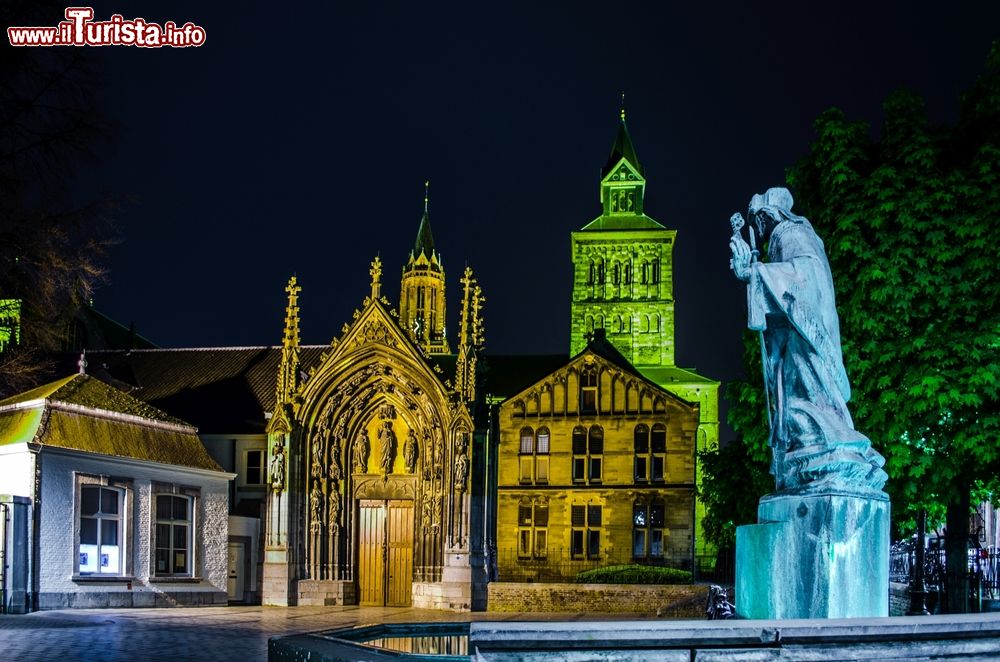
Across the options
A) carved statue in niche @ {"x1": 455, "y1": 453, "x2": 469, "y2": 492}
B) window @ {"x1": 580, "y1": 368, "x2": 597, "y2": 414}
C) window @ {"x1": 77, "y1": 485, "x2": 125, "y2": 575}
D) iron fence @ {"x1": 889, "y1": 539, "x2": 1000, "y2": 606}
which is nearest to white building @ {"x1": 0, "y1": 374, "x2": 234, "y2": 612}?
window @ {"x1": 77, "y1": 485, "x2": 125, "y2": 575}

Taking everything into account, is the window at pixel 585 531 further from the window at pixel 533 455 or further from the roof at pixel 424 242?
the roof at pixel 424 242

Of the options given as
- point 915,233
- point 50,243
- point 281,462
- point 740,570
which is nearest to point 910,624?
point 740,570

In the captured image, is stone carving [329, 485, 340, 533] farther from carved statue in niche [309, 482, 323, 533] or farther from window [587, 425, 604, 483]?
window [587, 425, 604, 483]

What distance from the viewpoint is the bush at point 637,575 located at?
125 ft

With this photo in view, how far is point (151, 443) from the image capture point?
34.2 meters

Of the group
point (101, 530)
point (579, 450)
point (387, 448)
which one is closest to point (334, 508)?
point (387, 448)

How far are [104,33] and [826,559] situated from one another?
19.3 m

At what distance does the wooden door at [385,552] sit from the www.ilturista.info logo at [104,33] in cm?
1960

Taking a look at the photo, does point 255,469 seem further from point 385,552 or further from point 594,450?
point 594,450

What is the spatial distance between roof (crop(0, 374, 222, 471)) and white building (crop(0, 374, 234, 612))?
0.13 feet

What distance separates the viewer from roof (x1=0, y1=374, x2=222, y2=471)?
97.9ft

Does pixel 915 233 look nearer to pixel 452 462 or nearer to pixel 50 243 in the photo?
pixel 50 243

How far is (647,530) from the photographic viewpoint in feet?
135

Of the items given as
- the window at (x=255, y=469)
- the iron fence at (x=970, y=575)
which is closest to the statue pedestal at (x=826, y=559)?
the iron fence at (x=970, y=575)
